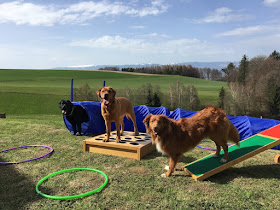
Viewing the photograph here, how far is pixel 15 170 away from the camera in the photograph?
5.41m

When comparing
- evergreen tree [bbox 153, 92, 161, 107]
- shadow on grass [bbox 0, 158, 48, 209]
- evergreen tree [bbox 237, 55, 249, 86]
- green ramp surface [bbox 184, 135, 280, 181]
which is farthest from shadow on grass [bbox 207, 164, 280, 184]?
evergreen tree [bbox 237, 55, 249, 86]

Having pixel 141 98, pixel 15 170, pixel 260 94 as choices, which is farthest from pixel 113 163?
pixel 260 94

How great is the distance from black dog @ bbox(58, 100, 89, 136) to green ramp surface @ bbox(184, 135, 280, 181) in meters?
5.39

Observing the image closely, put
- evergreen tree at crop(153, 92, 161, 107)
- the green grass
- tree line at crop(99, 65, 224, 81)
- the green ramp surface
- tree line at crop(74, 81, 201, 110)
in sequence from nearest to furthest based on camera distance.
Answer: the green grass → the green ramp surface → tree line at crop(74, 81, 201, 110) → evergreen tree at crop(153, 92, 161, 107) → tree line at crop(99, 65, 224, 81)

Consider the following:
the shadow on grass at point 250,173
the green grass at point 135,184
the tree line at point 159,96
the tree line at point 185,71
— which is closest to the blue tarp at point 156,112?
the green grass at point 135,184

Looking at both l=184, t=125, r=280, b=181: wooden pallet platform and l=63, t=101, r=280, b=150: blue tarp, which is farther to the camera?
l=63, t=101, r=280, b=150: blue tarp

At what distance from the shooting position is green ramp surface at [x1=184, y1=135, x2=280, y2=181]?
15.9 feet

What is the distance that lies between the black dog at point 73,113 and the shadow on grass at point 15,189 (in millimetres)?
3335

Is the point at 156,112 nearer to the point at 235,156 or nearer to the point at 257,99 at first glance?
the point at 235,156

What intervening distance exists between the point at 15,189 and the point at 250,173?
5678mm

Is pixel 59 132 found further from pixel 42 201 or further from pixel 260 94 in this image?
pixel 260 94

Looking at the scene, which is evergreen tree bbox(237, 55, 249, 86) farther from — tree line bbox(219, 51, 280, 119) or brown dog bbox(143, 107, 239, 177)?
brown dog bbox(143, 107, 239, 177)

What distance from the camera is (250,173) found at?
5.33 m

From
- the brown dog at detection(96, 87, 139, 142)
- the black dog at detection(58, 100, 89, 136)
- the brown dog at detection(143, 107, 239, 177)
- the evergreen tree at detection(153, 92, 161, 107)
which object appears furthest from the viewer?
the evergreen tree at detection(153, 92, 161, 107)
